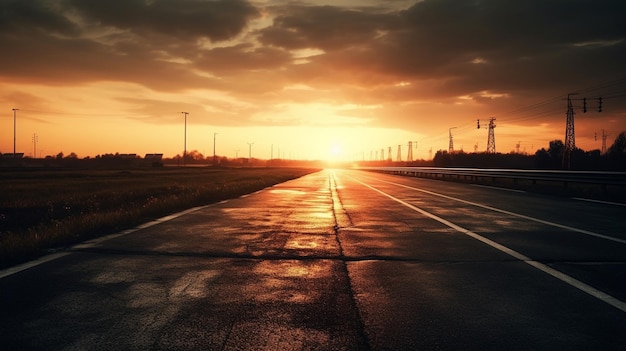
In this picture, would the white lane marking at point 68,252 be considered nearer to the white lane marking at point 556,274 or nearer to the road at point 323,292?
the road at point 323,292

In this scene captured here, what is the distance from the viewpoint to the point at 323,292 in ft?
15.2

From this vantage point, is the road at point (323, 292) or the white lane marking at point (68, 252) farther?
the white lane marking at point (68, 252)

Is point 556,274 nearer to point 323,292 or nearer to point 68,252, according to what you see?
point 323,292

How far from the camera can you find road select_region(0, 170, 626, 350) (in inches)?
134

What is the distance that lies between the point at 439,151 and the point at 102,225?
346ft

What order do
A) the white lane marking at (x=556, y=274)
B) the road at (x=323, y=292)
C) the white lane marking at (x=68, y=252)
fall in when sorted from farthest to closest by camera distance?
the white lane marking at (x=68, y=252) → the white lane marking at (x=556, y=274) → the road at (x=323, y=292)

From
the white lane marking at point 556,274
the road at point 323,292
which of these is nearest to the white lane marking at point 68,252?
the road at point 323,292

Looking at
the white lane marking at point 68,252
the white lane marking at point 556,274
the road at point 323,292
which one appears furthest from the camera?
the white lane marking at point 68,252

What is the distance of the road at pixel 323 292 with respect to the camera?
3393 millimetres

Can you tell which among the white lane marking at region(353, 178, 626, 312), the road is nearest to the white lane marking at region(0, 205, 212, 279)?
the road

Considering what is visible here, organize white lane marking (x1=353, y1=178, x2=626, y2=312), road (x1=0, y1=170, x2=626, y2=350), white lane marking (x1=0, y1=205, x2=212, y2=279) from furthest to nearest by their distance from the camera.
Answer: white lane marking (x1=0, y1=205, x2=212, y2=279) < white lane marking (x1=353, y1=178, x2=626, y2=312) < road (x1=0, y1=170, x2=626, y2=350)

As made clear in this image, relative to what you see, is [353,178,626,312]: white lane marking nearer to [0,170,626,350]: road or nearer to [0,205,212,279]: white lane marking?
[0,170,626,350]: road

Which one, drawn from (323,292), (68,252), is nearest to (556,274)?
(323,292)

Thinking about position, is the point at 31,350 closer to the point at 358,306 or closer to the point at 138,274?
the point at 138,274
